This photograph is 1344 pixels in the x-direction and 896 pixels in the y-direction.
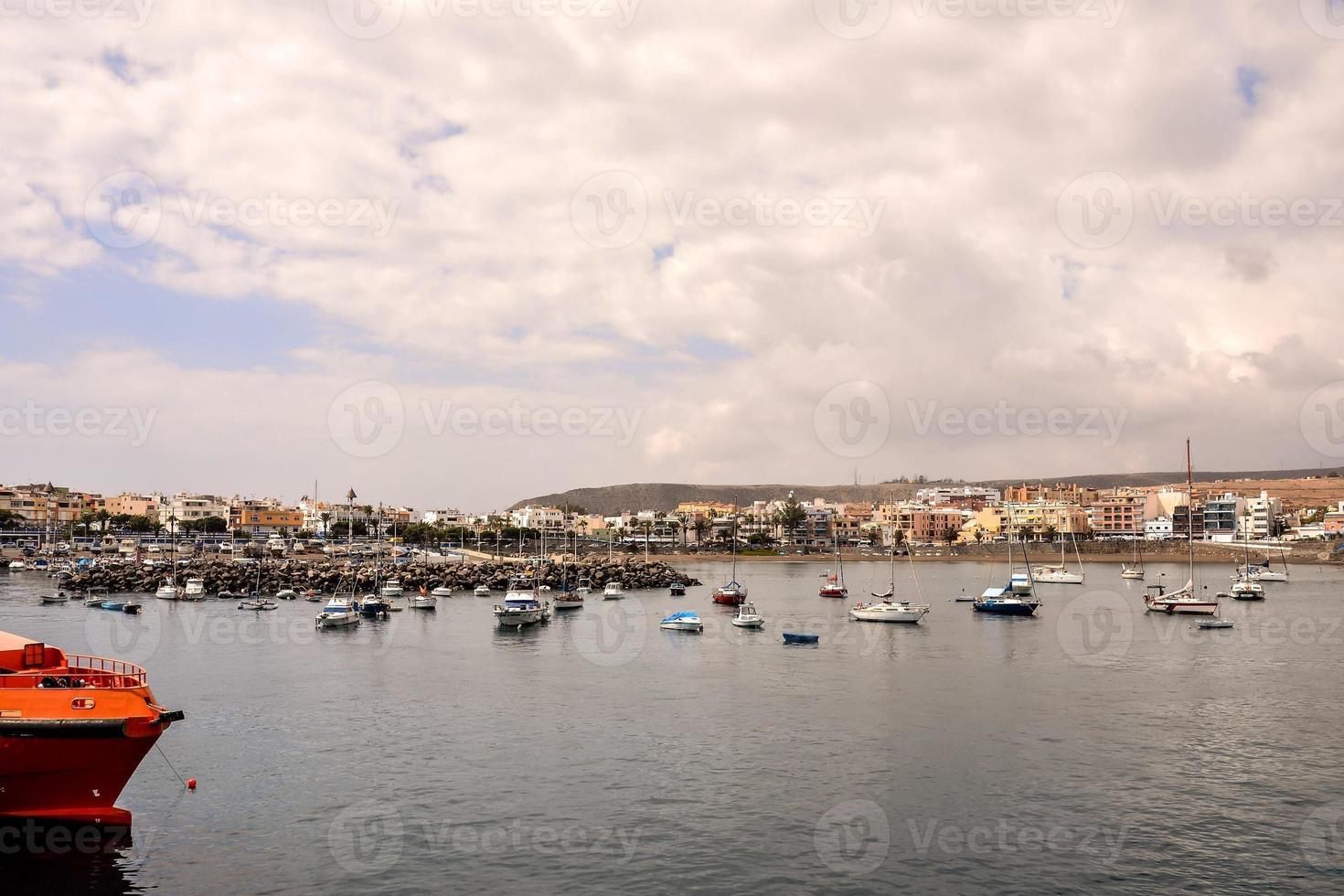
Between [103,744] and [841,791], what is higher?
[103,744]

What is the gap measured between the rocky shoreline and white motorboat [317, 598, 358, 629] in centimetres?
3333

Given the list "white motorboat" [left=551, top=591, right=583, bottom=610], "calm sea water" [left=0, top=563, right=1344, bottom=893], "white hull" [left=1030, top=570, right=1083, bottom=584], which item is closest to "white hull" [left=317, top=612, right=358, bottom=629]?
"calm sea water" [left=0, top=563, right=1344, bottom=893]

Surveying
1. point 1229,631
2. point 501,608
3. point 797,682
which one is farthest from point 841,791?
point 1229,631

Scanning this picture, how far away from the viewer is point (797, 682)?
53.3 meters

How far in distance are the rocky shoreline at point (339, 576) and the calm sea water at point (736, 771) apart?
2303 inches

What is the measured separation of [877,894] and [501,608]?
6306 centimetres

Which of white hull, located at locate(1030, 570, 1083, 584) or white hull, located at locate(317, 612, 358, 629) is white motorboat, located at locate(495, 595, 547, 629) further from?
white hull, located at locate(1030, 570, 1083, 584)

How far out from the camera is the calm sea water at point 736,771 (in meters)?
25.4

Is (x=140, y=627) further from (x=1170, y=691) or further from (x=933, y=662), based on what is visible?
(x=1170, y=691)

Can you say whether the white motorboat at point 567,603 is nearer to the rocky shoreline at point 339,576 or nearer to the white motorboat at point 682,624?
the white motorboat at point 682,624


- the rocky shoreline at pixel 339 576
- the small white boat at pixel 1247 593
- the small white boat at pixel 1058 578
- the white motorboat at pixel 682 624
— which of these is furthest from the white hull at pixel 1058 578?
the white motorboat at pixel 682 624

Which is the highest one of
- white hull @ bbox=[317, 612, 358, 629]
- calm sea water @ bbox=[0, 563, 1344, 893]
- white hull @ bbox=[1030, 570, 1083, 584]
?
white hull @ bbox=[317, 612, 358, 629]

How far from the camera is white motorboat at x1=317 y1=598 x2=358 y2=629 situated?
267ft

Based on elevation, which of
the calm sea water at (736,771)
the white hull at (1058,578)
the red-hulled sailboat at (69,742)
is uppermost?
the red-hulled sailboat at (69,742)
